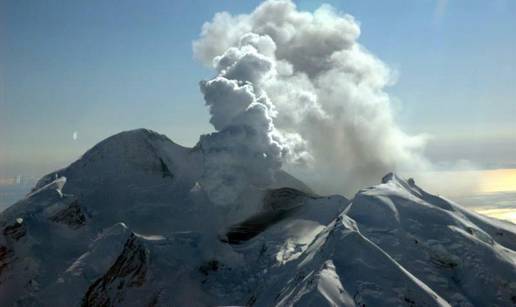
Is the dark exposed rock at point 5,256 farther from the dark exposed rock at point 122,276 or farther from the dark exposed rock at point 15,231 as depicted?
the dark exposed rock at point 122,276

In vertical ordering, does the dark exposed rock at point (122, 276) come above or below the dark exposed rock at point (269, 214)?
below

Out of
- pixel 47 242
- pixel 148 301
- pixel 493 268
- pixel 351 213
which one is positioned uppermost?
pixel 351 213

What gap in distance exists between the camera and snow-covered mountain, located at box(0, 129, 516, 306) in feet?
330

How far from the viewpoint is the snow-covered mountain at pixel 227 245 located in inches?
3954

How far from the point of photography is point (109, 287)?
119 meters

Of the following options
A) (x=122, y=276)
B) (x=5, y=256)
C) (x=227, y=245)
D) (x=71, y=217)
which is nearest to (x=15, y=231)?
(x=5, y=256)

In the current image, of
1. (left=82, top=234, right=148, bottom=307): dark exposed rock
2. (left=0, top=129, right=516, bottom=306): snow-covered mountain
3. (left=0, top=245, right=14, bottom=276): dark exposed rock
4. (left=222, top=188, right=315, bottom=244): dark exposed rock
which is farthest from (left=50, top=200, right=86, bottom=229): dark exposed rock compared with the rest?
(left=222, top=188, right=315, bottom=244): dark exposed rock

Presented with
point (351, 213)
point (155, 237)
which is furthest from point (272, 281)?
point (155, 237)

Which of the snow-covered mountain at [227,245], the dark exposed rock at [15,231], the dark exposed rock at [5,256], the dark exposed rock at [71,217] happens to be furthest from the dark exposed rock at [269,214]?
the dark exposed rock at [5,256]

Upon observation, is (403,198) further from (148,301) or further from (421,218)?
(148,301)

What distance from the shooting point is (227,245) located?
130m

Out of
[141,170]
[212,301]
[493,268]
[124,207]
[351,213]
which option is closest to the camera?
[493,268]

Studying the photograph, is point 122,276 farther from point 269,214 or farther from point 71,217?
point 269,214

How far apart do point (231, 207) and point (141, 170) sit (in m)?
29.1
